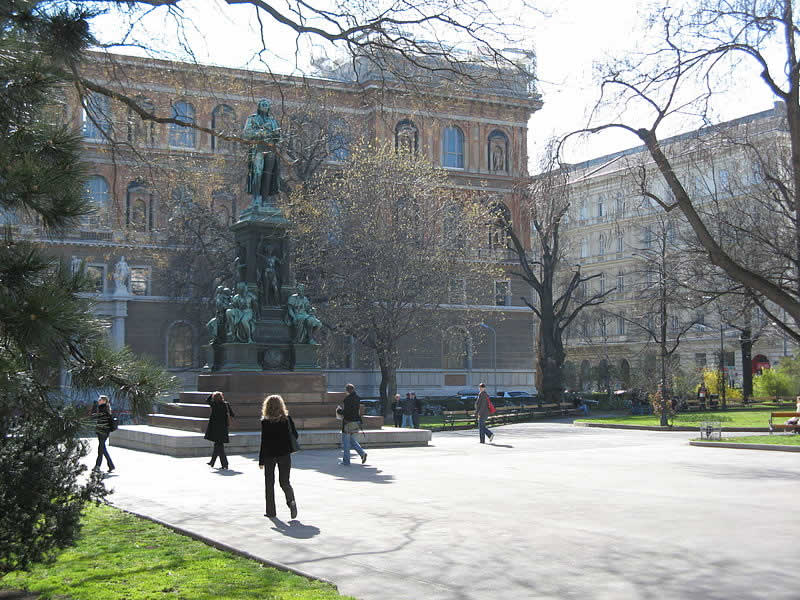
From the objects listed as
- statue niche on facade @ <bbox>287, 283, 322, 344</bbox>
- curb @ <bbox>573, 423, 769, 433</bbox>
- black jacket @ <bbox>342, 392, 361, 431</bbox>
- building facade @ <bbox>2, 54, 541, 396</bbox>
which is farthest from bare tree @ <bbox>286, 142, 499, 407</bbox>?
black jacket @ <bbox>342, 392, 361, 431</bbox>

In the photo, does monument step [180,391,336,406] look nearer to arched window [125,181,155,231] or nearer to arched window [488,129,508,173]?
arched window [125,181,155,231]

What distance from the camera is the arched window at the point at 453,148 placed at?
65.7 meters

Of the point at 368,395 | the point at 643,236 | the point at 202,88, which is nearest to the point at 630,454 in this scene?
the point at 202,88

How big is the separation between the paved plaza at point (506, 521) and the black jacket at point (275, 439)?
804 mm

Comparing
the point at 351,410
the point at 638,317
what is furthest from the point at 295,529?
the point at 638,317

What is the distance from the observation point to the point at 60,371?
6.68 metres

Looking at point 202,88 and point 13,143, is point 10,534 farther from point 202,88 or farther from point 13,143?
point 202,88

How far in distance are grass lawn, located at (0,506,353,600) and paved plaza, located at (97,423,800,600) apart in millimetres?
462

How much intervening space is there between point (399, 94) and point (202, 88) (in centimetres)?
300

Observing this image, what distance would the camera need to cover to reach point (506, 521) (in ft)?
38.9

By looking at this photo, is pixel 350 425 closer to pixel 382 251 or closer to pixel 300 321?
pixel 300 321

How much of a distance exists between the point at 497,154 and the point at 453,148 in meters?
3.00

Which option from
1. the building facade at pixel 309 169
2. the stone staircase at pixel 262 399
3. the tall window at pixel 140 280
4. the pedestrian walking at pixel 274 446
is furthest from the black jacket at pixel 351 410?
the tall window at pixel 140 280

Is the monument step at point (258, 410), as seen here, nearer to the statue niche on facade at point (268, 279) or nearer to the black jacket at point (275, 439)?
the statue niche on facade at point (268, 279)
